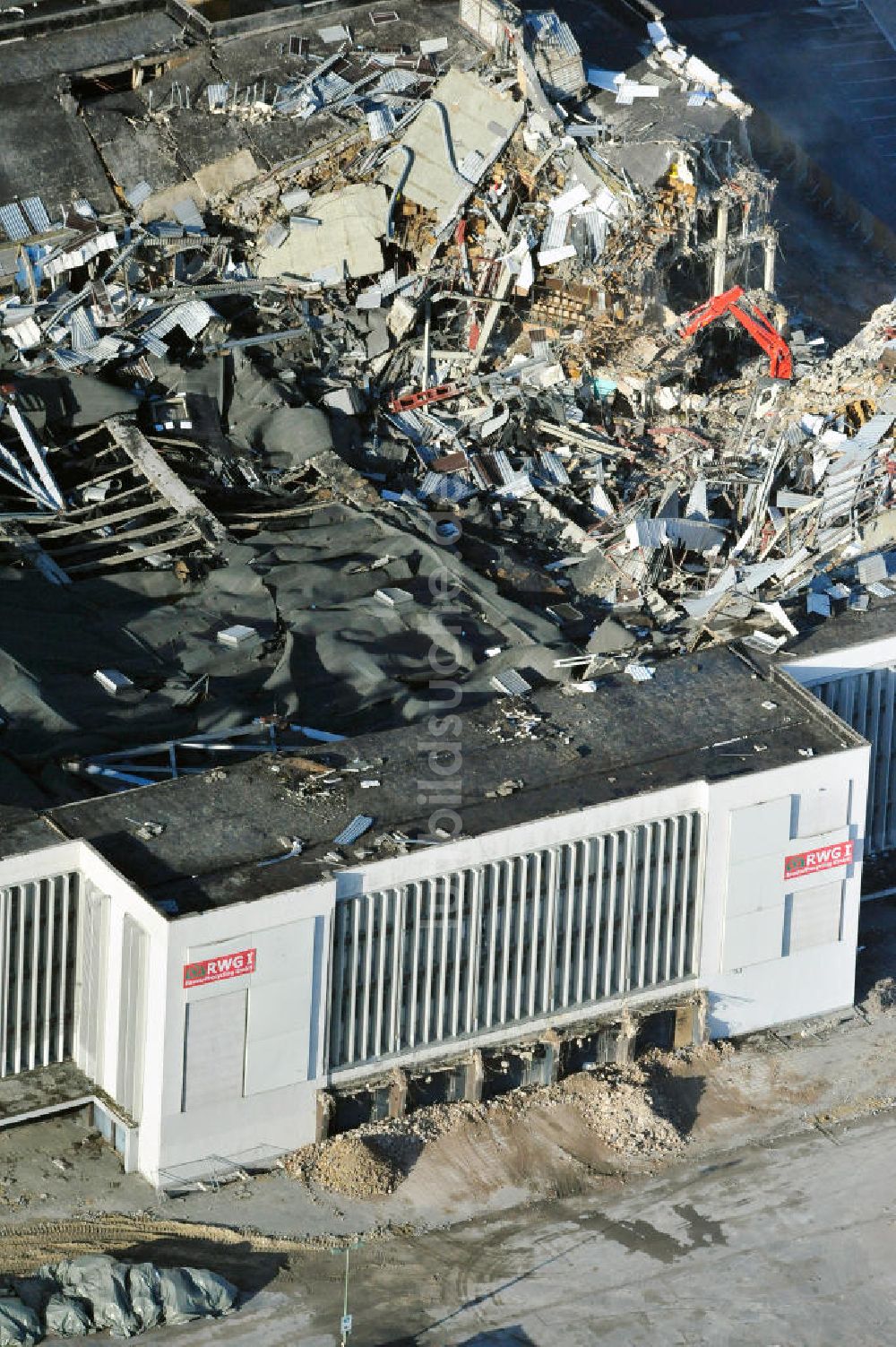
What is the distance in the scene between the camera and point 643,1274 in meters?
40.0

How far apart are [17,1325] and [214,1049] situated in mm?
4958

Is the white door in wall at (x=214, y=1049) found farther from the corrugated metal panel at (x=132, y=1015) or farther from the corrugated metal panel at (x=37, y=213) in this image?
the corrugated metal panel at (x=37, y=213)

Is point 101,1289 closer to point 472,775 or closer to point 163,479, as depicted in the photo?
point 472,775

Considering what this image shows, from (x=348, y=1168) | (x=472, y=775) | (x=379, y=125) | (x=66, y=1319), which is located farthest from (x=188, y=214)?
(x=66, y=1319)

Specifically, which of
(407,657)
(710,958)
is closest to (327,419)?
(407,657)

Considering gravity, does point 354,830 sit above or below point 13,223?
below

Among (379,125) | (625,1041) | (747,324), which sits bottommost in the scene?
(625,1041)

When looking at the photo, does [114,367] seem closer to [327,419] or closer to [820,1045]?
[327,419]

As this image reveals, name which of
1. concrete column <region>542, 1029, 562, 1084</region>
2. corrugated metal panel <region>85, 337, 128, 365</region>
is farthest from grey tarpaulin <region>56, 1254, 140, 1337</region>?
corrugated metal panel <region>85, 337, 128, 365</region>

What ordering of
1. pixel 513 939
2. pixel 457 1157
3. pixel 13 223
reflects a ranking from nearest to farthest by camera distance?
pixel 457 1157, pixel 513 939, pixel 13 223

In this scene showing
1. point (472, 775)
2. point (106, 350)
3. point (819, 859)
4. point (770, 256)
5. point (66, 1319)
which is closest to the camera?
point (66, 1319)

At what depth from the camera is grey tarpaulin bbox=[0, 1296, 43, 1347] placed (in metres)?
37.3

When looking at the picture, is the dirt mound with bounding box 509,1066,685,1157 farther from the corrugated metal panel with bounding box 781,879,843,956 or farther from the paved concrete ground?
the corrugated metal panel with bounding box 781,879,843,956

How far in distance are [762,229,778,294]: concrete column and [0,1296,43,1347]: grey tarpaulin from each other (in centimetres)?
3299
